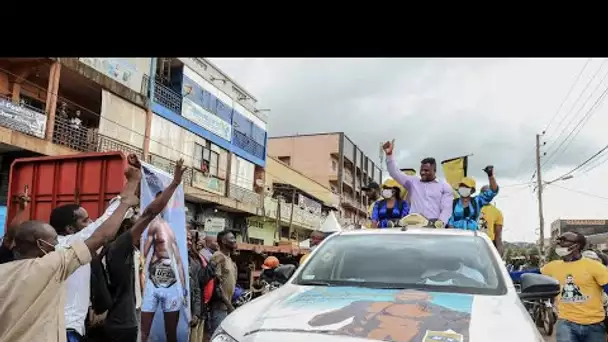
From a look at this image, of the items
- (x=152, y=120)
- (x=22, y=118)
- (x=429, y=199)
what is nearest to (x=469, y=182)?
(x=429, y=199)

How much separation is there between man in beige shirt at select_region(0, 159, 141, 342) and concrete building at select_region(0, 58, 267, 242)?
42.6 ft

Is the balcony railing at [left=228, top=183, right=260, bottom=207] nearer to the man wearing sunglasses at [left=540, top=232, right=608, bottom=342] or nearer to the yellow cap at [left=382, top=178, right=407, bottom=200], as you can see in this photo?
the yellow cap at [left=382, top=178, right=407, bottom=200]

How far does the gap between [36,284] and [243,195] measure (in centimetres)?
2753

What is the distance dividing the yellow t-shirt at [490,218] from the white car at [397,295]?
3.25 metres

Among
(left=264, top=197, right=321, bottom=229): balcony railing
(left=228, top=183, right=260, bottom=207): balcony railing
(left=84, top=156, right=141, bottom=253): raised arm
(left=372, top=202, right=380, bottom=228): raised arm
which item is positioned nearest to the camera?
(left=84, top=156, right=141, bottom=253): raised arm

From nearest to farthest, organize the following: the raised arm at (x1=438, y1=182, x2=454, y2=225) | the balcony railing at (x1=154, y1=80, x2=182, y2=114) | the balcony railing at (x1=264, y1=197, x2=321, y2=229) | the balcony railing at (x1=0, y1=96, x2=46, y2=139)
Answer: the raised arm at (x1=438, y1=182, x2=454, y2=225) → the balcony railing at (x1=0, y1=96, x2=46, y2=139) → the balcony railing at (x1=154, y1=80, x2=182, y2=114) → the balcony railing at (x1=264, y1=197, x2=321, y2=229)

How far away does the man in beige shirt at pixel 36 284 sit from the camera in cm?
267

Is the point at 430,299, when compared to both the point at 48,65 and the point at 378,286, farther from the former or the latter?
the point at 48,65

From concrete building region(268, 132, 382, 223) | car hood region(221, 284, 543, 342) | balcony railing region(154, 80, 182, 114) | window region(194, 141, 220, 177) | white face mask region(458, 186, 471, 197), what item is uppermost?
concrete building region(268, 132, 382, 223)

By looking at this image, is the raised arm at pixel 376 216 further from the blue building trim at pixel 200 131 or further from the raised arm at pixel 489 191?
the blue building trim at pixel 200 131

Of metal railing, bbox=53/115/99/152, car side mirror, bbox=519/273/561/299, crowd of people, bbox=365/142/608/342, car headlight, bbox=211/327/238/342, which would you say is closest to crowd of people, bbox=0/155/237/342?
car headlight, bbox=211/327/238/342

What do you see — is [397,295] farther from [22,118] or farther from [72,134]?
[72,134]

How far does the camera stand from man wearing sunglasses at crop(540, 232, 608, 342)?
221 inches

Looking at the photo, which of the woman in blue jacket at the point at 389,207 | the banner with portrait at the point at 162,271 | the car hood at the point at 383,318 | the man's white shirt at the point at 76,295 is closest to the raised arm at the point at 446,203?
the woman in blue jacket at the point at 389,207
